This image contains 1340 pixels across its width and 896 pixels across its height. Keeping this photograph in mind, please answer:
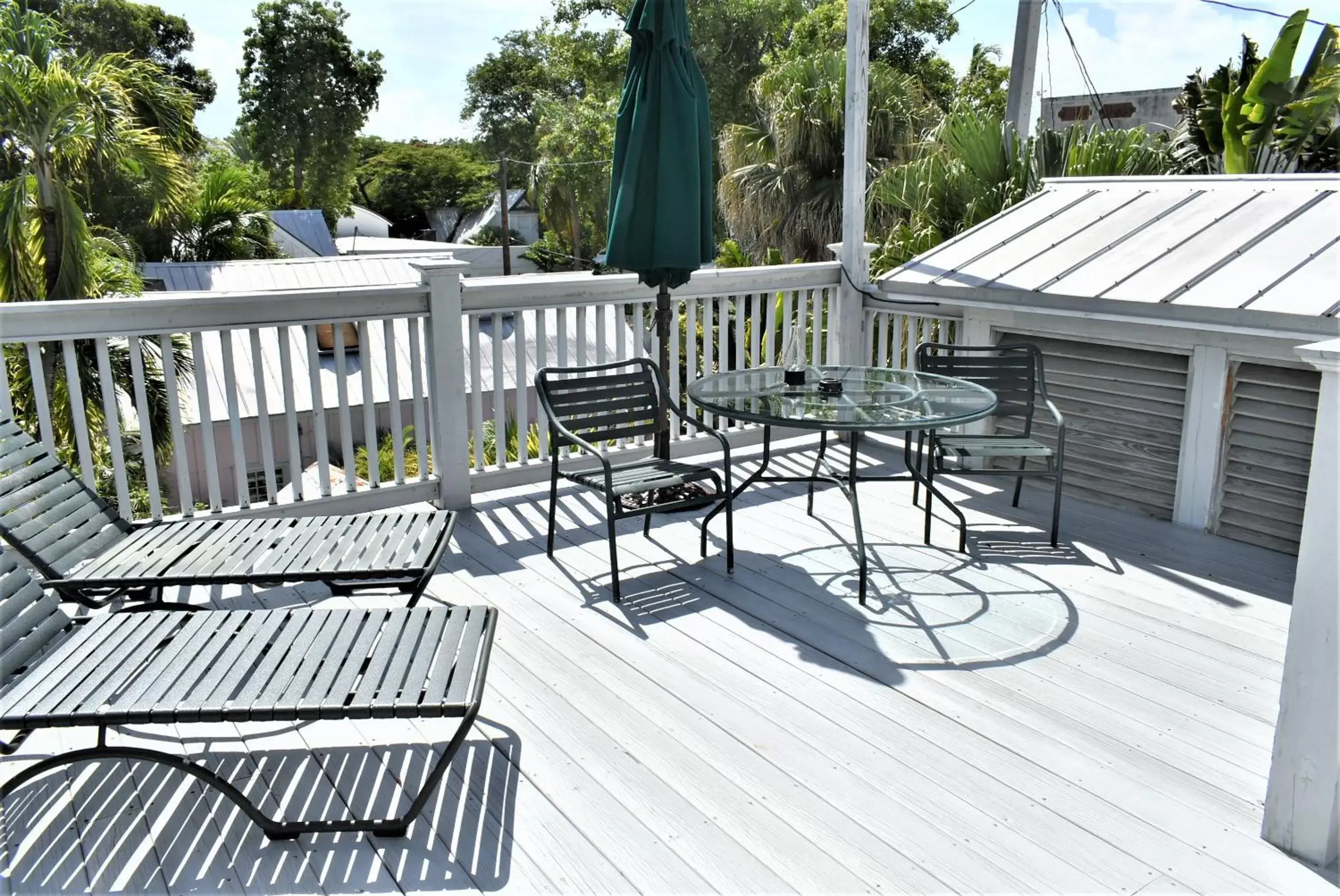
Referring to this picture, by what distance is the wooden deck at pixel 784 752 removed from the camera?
2.07 m

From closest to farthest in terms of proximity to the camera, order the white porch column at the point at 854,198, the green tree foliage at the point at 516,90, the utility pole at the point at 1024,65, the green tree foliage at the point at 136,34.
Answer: the white porch column at the point at 854,198, the utility pole at the point at 1024,65, the green tree foliage at the point at 136,34, the green tree foliage at the point at 516,90

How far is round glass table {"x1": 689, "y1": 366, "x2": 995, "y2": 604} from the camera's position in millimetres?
3420

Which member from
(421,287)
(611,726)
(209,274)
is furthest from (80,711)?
(209,274)

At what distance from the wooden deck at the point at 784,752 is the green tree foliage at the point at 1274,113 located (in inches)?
204

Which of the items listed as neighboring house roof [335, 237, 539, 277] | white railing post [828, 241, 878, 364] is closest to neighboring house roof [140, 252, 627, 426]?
white railing post [828, 241, 878, 364]

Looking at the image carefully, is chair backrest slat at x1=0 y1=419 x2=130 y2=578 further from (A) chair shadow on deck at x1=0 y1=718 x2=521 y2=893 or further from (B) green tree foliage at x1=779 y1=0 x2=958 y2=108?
(B) green tree foliage at x1=779 y1=0 x2=958 y2=108

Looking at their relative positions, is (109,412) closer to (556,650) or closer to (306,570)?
(306,570)

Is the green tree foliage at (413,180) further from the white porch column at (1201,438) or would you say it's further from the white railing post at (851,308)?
the white porch column at (1201,438)

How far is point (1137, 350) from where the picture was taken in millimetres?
4191

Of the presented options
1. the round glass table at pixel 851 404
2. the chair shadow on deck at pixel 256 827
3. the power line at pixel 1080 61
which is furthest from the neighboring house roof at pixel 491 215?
the chair shadow on deck at pixel 256 827

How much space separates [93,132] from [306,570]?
9.06 meters

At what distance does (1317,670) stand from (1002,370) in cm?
252

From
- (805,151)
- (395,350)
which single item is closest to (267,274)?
(805,151)

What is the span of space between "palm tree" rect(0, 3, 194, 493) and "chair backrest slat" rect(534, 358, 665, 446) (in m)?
6.19
